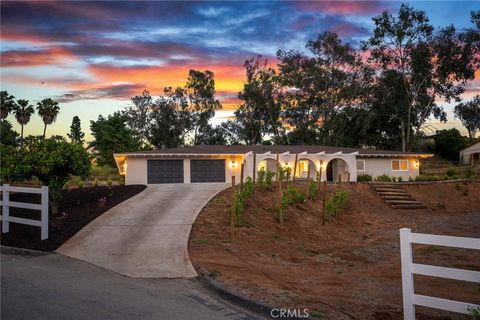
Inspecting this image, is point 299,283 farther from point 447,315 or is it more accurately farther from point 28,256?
point 28,256

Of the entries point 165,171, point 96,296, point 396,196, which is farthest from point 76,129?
point 96,296

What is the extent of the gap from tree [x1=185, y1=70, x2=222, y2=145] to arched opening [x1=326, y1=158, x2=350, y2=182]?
21.7 meters

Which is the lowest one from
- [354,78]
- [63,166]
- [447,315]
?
[447,315]

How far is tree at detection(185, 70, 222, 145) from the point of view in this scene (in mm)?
54875

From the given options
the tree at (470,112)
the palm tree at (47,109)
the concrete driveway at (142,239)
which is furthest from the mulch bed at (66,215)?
the tree at (470,112)

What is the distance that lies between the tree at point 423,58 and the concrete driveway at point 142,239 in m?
33.2

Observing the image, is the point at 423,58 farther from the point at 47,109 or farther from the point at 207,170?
the point at 47,109

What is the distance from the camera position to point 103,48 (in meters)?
19.0

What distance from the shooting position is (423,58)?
44.1 m

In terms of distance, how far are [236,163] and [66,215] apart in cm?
1775

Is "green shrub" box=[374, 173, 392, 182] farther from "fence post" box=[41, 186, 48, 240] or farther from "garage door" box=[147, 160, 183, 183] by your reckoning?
"fence post" box=[41, 186, 48, 240]

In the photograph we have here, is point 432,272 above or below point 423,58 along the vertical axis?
below

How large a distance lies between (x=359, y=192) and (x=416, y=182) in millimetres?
5843

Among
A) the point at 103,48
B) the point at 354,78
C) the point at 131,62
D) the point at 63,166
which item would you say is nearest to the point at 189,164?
the point at 131,62
